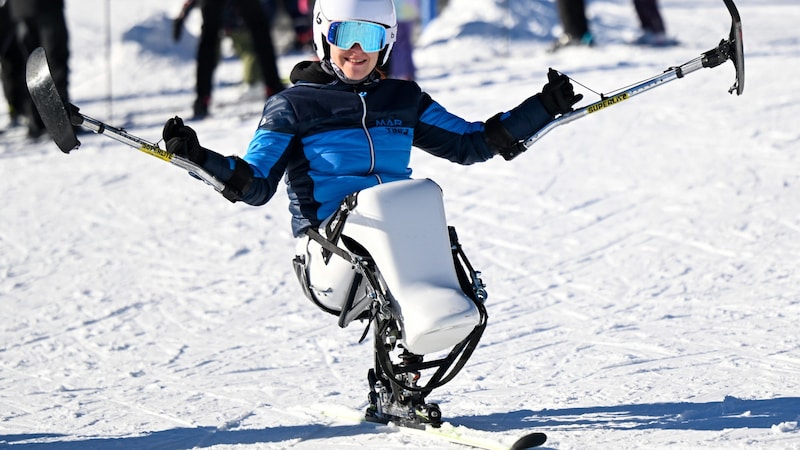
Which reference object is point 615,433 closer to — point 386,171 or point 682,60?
point 386,171

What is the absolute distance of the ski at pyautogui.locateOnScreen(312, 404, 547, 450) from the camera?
4160 millimetres

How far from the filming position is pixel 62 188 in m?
9.71

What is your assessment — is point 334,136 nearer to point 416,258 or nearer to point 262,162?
point 262,162

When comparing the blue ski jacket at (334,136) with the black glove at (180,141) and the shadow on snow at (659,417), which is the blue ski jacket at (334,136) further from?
the shadow on snow at (659,417)

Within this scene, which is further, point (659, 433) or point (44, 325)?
point (44, 325)

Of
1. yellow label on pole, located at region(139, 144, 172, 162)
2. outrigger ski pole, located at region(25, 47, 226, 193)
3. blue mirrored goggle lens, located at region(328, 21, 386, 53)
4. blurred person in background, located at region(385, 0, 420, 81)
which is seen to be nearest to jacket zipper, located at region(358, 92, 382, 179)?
blue mirrored goggle lens, located at region(328, 21, 386, 53)

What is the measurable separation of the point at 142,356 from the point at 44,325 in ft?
3.07

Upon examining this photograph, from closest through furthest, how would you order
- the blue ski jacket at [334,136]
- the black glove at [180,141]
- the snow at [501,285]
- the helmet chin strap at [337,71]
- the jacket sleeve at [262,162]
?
1. the black glove at [180,141]
2. the jacket sleeve at [262,162]
3. the blue ski jacket at [334,136]
4. the helmet chin strap at [337,71]
5. the snow at [501,285]

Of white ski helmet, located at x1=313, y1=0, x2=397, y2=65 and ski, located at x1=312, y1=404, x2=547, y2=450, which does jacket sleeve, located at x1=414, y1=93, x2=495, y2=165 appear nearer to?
white ski helmet, located at x1=313, y1=0, x2=397, y2=65

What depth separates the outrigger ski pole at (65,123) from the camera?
13.3ft

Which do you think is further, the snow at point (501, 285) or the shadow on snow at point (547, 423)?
the snow at point (501, 285)

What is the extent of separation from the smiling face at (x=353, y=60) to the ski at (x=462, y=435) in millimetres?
1307

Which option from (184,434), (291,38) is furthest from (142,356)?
(291,38)

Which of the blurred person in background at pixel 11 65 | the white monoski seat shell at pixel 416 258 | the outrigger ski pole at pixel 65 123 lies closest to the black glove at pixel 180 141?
the outrigger ski pole at pixel 65 123
